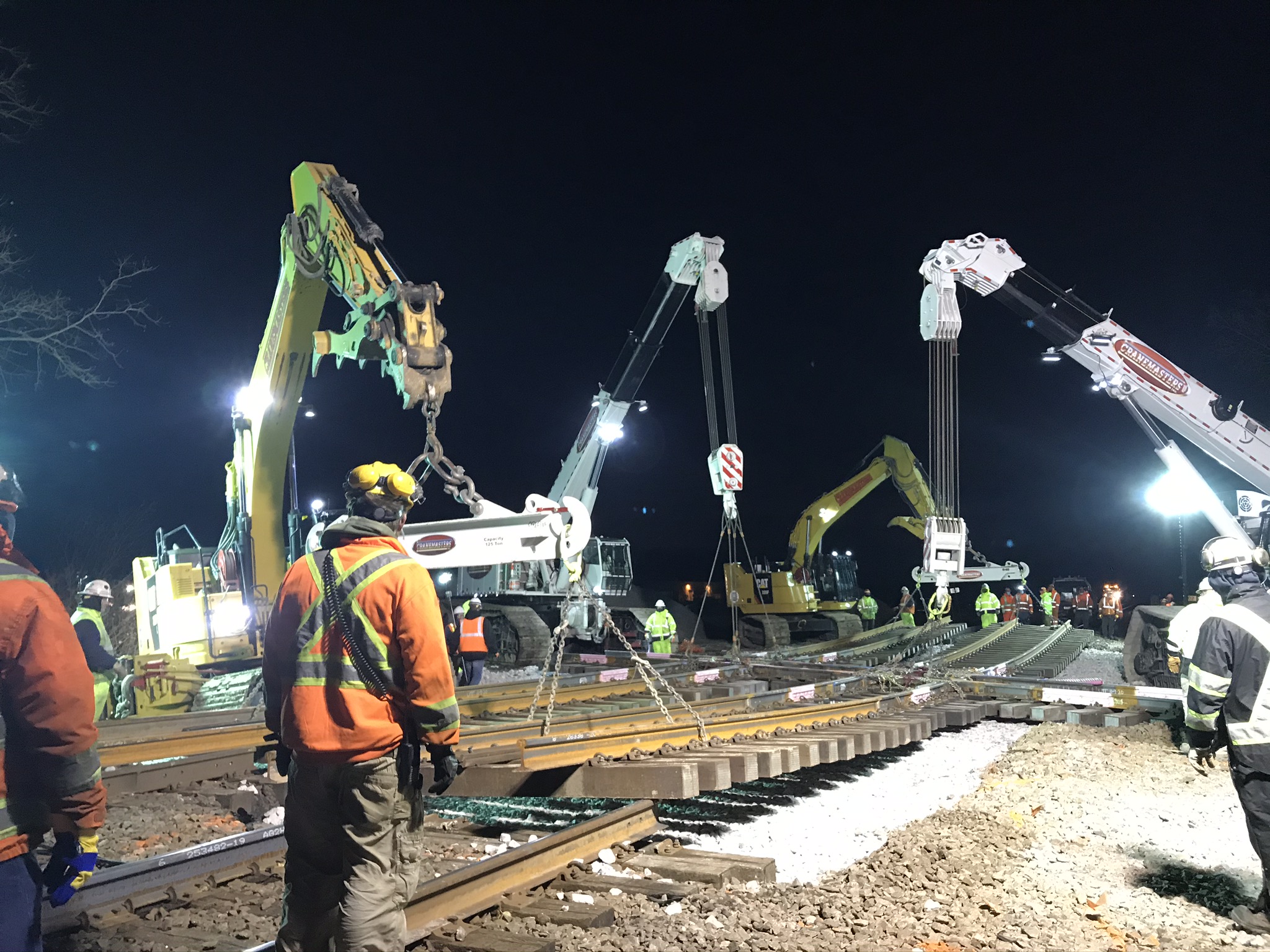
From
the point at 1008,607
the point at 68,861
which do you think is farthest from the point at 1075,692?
the point at 1008,607

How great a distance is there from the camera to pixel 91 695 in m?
2.43

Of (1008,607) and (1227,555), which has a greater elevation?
(1227,555)

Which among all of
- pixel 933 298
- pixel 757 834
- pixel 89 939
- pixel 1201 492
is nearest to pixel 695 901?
pixel 757 834

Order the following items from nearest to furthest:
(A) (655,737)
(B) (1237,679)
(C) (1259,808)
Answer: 1. (C) (1259,808)
2. (B) (1237,679)
3. (A) (655,737)

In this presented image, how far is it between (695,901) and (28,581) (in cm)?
348

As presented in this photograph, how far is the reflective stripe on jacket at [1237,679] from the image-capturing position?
4410 mm

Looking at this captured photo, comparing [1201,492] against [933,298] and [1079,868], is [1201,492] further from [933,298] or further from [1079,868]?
[1079,868]

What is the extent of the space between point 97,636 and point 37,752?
7393 mm

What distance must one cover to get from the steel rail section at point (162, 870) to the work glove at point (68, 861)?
2.08 metres

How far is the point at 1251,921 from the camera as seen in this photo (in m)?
4.47

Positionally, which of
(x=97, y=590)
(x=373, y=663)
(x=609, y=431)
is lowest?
(x=373, y=663)

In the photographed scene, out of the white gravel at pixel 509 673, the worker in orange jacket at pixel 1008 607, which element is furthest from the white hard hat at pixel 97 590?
the worker in orange jacket at pixel 1008 607

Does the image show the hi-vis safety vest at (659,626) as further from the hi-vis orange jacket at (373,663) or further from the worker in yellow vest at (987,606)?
the hi-vis orange jacket at (373,663)

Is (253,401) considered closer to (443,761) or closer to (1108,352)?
(443,761)
